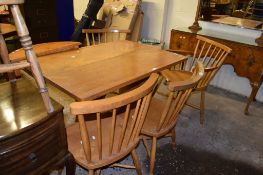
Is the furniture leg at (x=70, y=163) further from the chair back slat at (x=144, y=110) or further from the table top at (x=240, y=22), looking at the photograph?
the table top at (x=240, y=22)

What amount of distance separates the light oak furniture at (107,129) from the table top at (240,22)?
2.12 meters

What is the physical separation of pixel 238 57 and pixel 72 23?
10.00 feet

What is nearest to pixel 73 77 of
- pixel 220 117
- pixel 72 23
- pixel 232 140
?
pixel 232 140

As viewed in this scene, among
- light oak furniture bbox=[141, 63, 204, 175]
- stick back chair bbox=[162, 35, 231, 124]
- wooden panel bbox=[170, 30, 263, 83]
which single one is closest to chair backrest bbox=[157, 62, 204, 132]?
light oak furniture bbox=[141, 63, 204, 175]

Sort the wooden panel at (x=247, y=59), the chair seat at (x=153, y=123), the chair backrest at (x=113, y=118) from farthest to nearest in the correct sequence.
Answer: the wooden panel at (x=247, y=59) < the chair seat at (x=153, y=123) < the chair backrest at (x=113, y=118)

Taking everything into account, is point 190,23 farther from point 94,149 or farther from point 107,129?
point 94,149

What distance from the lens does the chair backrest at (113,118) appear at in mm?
958

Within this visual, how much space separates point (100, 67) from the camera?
1606mm

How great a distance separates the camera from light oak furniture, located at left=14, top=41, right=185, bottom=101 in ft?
4.32

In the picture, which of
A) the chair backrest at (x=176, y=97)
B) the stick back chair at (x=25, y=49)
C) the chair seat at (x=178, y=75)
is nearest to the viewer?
the stick back chair at (x=25, y=49)

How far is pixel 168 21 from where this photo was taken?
339cm

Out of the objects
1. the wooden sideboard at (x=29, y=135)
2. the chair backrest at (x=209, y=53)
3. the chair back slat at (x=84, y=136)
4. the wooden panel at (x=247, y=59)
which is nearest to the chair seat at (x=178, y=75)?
the chair backrest at (x=209, y=53)

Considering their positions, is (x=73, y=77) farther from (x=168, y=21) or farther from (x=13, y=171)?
(x=168, y=21)

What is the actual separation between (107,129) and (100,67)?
0.45 meters
